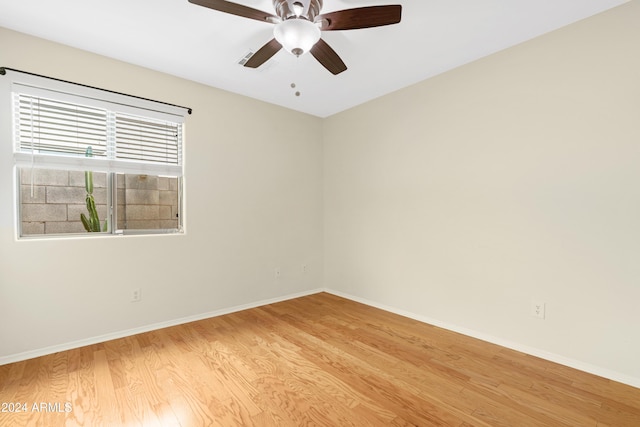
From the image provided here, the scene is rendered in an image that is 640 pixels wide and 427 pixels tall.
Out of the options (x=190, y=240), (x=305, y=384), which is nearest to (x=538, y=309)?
(x=305, y=384)

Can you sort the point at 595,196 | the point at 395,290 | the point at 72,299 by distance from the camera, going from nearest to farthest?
the point at 595,196 < the point at 72,299 < the point at 395,290

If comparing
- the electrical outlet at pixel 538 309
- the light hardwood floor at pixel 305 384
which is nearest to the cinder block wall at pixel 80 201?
the light hardwood floor at pixel 305 384

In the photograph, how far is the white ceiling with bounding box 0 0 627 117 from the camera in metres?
1.91

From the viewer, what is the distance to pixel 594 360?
2.00m

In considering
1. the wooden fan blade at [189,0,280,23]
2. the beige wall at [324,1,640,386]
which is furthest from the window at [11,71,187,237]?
the beige wall at [324,1,640,386]

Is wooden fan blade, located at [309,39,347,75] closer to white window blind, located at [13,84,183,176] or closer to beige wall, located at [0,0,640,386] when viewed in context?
beige wall, located at [0,0,640,386]

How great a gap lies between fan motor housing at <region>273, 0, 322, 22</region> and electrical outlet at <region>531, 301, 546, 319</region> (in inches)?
104

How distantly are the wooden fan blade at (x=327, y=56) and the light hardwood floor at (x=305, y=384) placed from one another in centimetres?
227

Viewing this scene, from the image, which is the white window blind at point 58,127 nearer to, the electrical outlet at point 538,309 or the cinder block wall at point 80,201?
the cinder block wall at point 80,201

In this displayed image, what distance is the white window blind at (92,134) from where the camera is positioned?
2.24 meters

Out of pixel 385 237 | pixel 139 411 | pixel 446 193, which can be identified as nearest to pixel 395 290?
pixel 385 237

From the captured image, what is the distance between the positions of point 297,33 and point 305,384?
220 cm

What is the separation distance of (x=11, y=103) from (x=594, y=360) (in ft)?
15.3

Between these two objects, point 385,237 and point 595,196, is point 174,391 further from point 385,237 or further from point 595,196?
point 595,196
